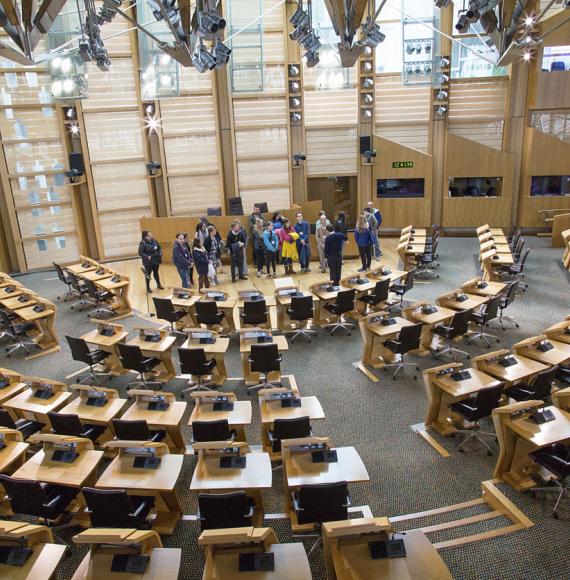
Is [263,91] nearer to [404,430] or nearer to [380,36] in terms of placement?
[380,36]

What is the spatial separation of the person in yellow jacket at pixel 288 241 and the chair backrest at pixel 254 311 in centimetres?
469

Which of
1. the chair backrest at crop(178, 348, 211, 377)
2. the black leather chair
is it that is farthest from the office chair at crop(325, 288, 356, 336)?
the black leather chair

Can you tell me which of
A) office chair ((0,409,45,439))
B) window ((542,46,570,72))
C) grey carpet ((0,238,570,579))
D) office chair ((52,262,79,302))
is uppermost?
window ((542,46,570,72))

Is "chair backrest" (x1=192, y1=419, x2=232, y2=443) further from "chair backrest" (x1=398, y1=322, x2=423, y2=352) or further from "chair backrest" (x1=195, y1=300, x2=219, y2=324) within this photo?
"chair backrest" (x1=195, y1=300, x2=219, y2=324)

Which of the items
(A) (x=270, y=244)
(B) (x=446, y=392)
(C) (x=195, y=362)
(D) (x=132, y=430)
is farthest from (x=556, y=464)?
(A) (x=270, y=244)

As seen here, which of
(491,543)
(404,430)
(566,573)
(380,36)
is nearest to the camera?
(566,573)

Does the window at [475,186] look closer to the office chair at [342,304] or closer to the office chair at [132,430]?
the office chair at [342,304]

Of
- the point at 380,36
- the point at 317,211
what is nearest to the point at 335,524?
the point at 380,36

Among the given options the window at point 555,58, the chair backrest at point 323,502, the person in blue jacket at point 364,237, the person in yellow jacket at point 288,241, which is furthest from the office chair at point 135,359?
the window at point 555,58

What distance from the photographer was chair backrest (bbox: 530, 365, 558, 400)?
265 inches

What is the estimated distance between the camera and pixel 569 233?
14320 millimetres

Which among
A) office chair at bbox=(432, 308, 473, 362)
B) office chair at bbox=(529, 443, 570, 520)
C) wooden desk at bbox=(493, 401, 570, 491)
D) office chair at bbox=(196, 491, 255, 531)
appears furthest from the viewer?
office chair at bbox=(432, 308, 473, 362)

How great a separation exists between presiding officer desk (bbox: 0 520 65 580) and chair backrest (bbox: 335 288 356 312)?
22.2 ft

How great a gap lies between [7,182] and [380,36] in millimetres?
11684
